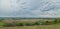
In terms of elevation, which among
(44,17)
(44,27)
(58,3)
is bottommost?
(44,27)

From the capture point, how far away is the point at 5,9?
1601 mm

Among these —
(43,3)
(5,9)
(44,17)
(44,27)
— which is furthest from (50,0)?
(5,9)

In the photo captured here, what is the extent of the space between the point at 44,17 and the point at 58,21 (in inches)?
6.1

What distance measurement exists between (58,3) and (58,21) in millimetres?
191

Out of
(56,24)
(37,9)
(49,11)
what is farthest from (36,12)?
(56,24)

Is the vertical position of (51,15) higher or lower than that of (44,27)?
higher

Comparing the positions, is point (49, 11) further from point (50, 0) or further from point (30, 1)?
point (30, 1)

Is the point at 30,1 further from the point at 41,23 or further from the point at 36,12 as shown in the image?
the point at 41,23

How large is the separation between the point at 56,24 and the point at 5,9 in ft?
1.84

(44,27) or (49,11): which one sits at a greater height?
(49,11)

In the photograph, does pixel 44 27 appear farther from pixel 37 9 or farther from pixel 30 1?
pixel 30 1

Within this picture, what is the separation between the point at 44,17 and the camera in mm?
1626

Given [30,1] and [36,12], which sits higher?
[30,1]

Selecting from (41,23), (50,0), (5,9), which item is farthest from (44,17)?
(5,9)
